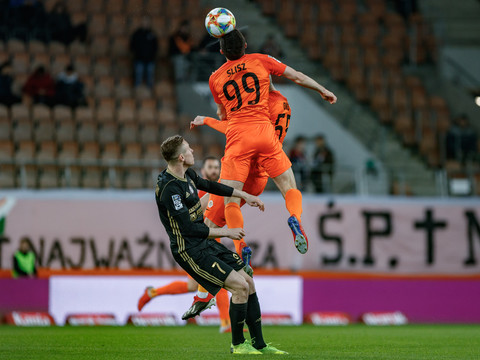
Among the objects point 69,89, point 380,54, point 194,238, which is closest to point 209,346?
point 194,238

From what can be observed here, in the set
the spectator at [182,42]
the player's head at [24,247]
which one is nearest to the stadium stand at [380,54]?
the spectator at [182,42]

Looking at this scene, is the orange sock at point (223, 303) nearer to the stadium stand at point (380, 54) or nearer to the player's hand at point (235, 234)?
the player's hand at point (235, 234)

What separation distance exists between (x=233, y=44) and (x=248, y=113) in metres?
0.73

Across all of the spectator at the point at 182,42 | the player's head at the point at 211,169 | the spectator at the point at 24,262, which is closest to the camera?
the player's head at the point at 211,169

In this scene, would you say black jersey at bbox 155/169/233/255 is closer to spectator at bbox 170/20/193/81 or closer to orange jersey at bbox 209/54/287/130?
orange jersey at bbox 209/54/287/130

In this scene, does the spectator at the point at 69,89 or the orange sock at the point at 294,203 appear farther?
the spectator at the point at 69,89

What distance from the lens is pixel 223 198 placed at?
31.1ft

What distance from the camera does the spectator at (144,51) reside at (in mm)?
19703

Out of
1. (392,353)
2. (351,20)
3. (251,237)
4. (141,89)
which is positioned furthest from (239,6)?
(392,353)

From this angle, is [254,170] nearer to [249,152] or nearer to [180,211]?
[249,152]

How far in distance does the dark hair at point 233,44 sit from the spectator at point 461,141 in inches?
467

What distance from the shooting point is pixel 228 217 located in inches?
360

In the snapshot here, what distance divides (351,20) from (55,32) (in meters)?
8.10

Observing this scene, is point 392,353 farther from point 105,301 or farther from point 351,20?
point 351,20
